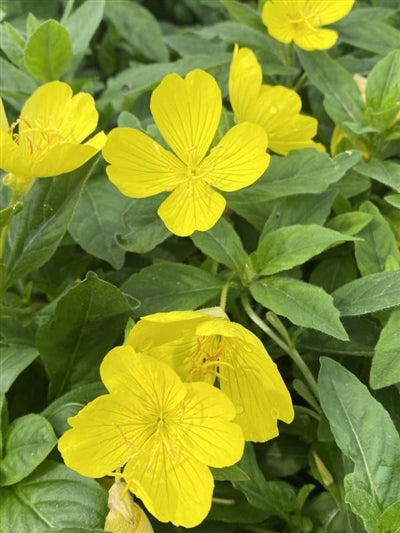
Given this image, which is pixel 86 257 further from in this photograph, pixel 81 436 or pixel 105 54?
pixel 105 54

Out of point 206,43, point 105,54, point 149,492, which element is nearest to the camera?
point 149,492

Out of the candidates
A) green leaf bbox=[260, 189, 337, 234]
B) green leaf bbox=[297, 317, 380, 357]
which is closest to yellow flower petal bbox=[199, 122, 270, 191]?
green leaf bbox=[260, 189, 337, 234]

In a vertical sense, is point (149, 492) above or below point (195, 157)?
below

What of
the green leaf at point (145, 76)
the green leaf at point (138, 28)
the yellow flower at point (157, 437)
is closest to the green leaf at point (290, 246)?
the yellow flower at point (157, 437)

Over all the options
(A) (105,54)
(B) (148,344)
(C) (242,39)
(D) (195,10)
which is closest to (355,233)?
(B) (148,344)

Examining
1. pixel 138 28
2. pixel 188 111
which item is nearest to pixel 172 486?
pixel 188 111
